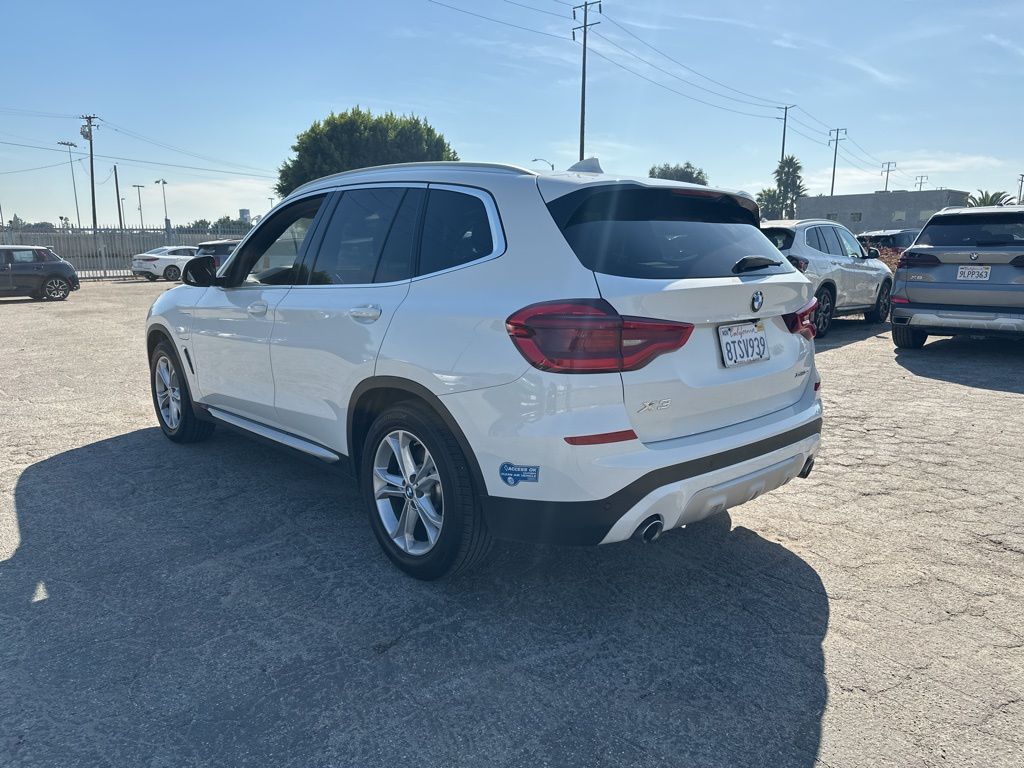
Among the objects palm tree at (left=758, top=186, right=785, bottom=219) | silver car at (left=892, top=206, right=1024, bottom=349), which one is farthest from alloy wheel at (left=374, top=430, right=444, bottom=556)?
palm tree at (left=758, top=186, right=785, bottom=219)

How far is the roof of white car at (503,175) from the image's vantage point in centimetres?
308

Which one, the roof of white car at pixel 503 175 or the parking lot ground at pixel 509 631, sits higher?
the roof of white car at pixel 503 175

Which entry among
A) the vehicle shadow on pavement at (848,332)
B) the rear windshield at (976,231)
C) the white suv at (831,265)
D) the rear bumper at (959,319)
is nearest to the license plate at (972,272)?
the rear windshield at (976,231)

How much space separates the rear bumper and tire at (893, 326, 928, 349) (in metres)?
0.16

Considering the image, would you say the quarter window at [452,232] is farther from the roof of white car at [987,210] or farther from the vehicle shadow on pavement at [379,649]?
the roof of white car at [987,210]

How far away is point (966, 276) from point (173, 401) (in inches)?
336

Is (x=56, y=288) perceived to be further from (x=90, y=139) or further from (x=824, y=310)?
(x=90, y=139)

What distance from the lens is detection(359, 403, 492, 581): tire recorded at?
3090mm

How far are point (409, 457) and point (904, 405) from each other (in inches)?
207

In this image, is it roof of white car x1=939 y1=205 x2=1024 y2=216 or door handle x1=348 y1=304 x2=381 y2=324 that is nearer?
door handle x1=348 y1=304 x2=381 y2=324

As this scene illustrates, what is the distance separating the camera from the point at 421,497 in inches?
133

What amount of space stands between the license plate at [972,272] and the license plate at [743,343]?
6736 mm

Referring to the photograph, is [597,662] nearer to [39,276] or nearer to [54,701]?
[54,701]

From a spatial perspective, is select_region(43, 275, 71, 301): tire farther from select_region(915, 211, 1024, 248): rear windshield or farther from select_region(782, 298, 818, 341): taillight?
select_region(782, 298, 818, 341): taillight
